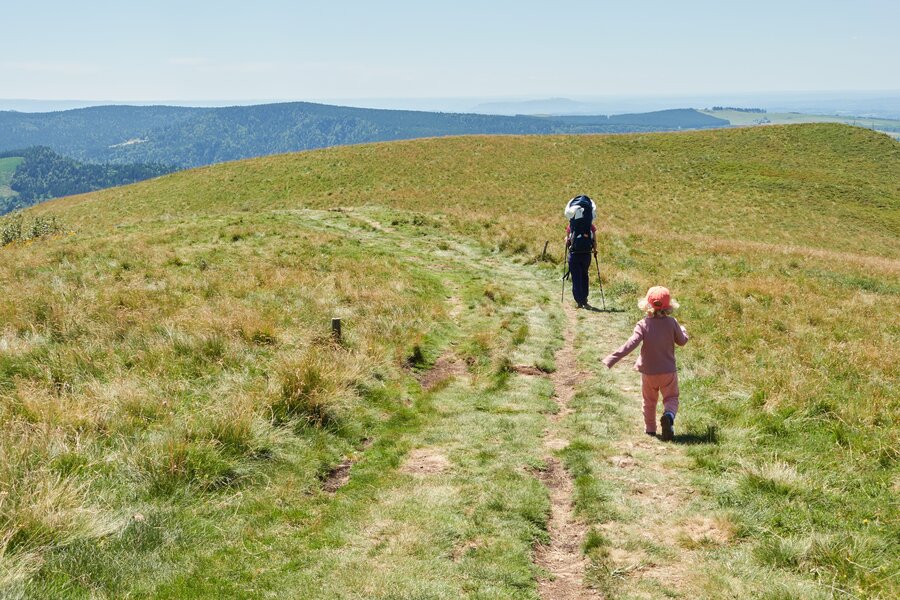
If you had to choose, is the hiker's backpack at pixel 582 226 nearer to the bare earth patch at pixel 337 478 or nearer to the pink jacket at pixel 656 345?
the pink jacket at pixel 656 345

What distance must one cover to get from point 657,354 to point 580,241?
25.9 ft

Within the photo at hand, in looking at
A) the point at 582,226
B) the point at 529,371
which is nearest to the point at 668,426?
the point at 529,371

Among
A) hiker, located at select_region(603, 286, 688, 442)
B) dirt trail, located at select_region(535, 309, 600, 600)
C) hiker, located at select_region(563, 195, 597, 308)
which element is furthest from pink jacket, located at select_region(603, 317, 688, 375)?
hiker, located at select_region(563, 195, 597, 308)

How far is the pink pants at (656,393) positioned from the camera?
7523 millimetres

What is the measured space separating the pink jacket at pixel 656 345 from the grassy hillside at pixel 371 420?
1.05 meters

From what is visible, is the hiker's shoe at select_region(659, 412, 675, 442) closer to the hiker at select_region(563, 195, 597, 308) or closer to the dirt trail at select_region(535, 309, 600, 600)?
the dirt trail at select_region(535, 309, 600, 600)

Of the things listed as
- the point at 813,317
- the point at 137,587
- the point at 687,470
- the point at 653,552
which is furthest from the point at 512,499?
the point at 813,317

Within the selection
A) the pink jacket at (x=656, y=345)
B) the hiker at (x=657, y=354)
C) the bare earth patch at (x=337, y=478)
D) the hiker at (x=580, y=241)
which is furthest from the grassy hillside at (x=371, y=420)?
the hiker at (x=580, y=241)

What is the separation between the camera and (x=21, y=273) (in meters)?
14.7

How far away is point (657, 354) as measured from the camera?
7.53 metres

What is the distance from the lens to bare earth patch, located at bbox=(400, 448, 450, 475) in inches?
259

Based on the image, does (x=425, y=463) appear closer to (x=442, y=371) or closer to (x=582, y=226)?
(x=442, y=371)

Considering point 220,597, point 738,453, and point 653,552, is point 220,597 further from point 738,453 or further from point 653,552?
point 738,453

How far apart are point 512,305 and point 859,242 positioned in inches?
1428
